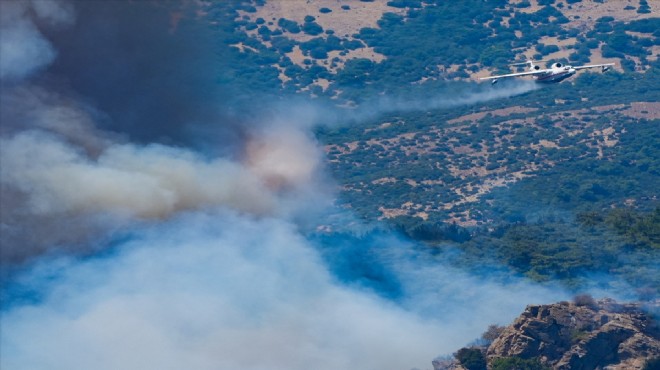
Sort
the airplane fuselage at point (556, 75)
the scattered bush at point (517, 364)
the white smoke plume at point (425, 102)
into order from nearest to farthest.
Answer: the scattered bush at point (517, 364), the airplane fuselage at point (556, 75), the white smoke plume at point (425, 102)

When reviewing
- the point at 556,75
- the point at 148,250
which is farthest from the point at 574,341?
the point at 556,75

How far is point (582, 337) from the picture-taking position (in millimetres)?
127875

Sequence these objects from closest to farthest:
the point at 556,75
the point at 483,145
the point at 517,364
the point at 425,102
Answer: the point at 517,364 < the point at 556,75 < the point at 483,145 < the point at 425,102

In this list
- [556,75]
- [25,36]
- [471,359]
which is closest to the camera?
[471,359]

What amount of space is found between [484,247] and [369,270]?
1119 cm

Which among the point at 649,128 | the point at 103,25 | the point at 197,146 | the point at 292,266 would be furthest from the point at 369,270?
the point at 649,128

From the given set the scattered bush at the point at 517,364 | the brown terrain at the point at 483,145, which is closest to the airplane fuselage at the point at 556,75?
the brown terrain at the point at 483,145

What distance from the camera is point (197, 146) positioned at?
144m

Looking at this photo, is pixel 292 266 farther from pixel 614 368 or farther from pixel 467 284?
pixel 614 368

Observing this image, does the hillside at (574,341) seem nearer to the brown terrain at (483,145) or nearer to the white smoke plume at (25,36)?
the white smoke plume at (25,36)

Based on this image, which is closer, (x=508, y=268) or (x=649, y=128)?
(x=508, y=268)

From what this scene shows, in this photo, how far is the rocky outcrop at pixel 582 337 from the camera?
127 m

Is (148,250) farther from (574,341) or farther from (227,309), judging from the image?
(574,341)

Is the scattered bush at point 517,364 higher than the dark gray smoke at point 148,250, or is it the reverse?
the dark gray smoke at point 148,250
